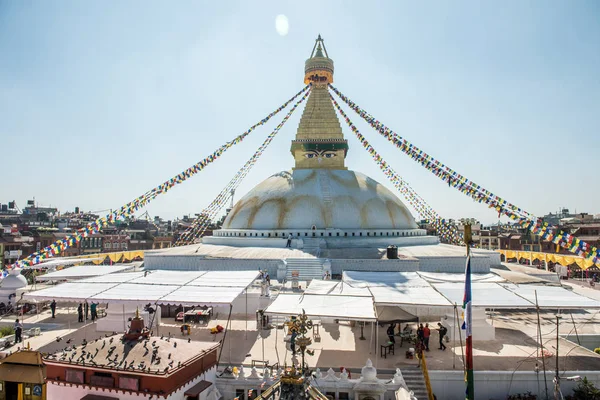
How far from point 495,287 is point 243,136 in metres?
17.4

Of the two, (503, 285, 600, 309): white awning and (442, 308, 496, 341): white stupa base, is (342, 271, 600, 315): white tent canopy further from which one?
(442, 308, 496, 341): white stupa base

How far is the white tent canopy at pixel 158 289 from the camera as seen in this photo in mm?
12824

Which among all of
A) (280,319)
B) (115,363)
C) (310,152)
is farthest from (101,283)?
(310,152)

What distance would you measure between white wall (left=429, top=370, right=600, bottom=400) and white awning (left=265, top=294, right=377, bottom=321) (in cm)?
227

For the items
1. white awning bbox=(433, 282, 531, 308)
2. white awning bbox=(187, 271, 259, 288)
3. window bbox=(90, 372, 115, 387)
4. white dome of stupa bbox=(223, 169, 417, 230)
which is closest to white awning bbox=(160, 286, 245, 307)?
white awning bbox=(187, 271, 259, 288)

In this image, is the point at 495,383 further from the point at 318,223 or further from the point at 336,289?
the point at 318,223

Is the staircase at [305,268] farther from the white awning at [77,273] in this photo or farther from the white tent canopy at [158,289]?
the white awning at [77,273]

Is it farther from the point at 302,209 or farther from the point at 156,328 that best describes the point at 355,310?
the point at 302,209

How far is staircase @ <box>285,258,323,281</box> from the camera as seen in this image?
66.3 feet

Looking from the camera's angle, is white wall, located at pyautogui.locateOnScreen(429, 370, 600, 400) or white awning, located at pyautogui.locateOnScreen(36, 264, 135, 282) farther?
white awning, located at pyautogui.locateOnScreen(36, 264, 135, 282)

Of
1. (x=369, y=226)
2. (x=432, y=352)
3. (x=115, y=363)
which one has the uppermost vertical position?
(x=369, y=226)

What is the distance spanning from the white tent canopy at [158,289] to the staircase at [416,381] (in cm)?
511

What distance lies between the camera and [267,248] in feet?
77.7

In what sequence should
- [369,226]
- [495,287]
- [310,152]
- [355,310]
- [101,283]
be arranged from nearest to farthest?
[355,310] → [495,287] → [101,283] → [369,226] → [310,152]
